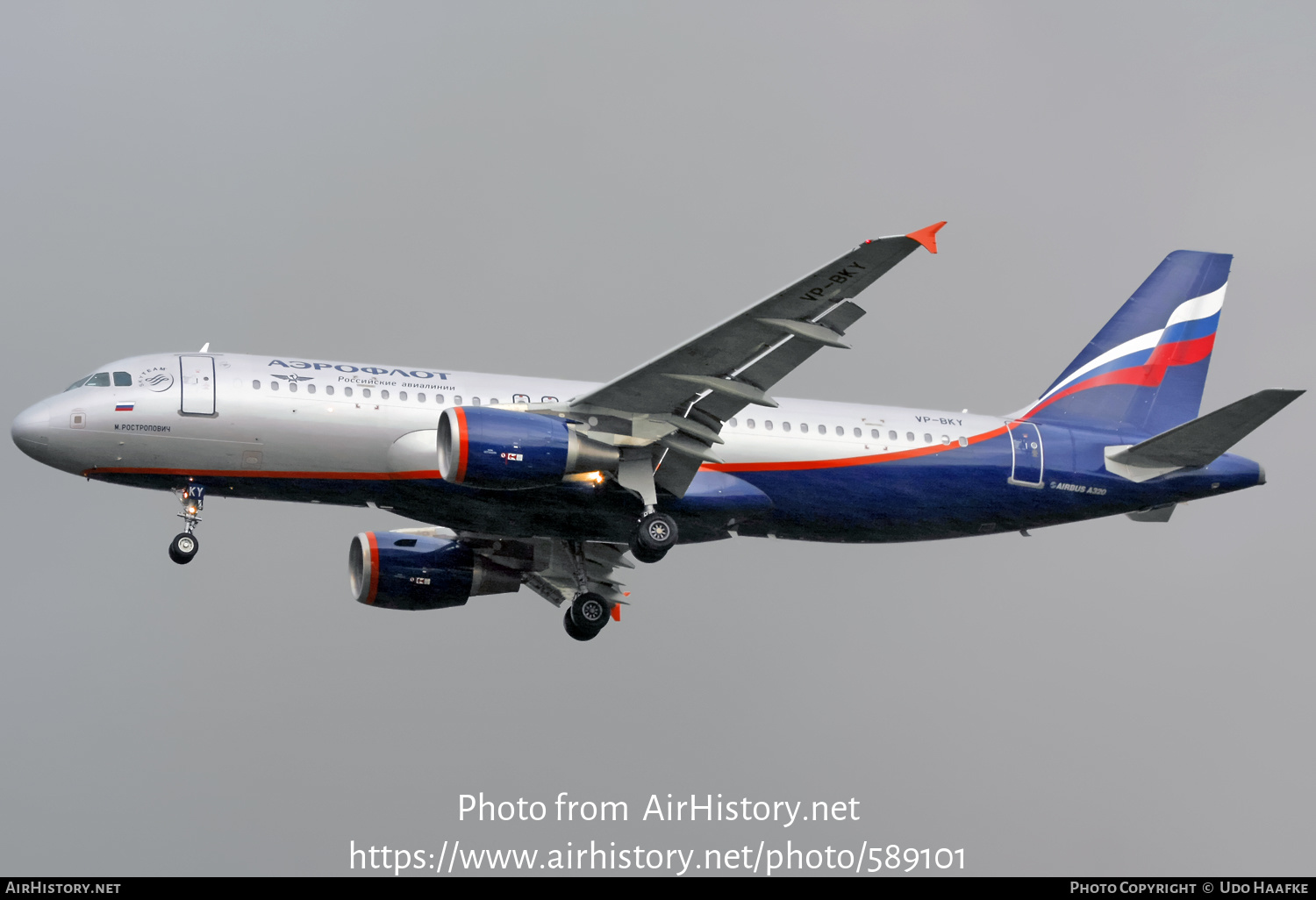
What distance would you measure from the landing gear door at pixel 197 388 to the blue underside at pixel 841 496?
1.48 m

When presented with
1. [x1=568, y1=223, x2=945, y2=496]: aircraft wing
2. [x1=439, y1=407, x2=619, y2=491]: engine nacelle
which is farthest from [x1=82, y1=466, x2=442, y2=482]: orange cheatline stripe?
[x1=568, y1=223, x2=945, y2=496]: aircraft wing

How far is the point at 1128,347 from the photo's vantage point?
41.0 metres

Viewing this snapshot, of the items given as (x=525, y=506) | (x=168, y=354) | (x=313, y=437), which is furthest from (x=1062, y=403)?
(x=168, y=354)

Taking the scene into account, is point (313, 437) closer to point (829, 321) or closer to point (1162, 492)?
point (829, 321)

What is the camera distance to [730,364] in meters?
32.5

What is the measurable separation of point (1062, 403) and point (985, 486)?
4.01m

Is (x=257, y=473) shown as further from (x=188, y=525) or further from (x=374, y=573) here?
(x=374, y=573)

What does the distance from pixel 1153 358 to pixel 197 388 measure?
917 inches

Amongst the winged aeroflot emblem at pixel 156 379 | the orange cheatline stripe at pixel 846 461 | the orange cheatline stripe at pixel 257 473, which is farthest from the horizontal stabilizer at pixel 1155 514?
the winged aeroflot emblem at pixel 156 379

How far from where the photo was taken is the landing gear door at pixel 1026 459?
37.7 metres

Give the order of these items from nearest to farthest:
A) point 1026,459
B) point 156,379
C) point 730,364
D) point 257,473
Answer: point 730,364, point 257,473, point 156,379, point 1026,459

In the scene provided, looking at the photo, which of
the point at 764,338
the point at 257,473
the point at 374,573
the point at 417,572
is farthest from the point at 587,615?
the point at 764,338

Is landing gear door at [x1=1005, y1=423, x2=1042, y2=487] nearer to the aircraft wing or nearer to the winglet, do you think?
the aircraft wing

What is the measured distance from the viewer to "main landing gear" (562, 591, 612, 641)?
1543 inches
